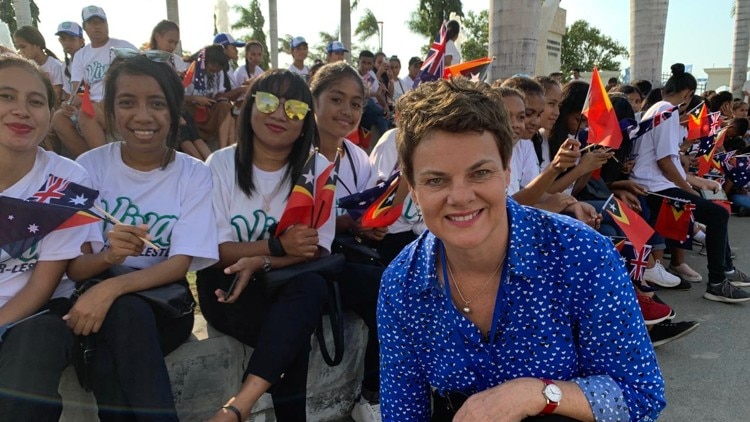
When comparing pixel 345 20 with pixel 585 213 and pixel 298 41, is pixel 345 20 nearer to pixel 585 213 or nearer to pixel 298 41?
pixel 298 41

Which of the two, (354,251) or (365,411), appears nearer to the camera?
(365,411)

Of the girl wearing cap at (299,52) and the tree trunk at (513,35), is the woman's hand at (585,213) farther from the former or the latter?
the girl wearing cap at (299,52)

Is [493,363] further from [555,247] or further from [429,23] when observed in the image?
[429,23]

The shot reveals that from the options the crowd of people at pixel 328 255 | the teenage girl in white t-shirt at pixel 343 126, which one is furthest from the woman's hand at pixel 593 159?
the teenage girl in white t-shirt at pixel 343 126

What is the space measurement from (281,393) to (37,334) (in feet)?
3.34

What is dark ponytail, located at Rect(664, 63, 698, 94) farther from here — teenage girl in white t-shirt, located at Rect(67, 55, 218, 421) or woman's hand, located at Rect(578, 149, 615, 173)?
teenage girl in white t-shirt, located at Rect(67, 55, 218, 421)

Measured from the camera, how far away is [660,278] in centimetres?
500

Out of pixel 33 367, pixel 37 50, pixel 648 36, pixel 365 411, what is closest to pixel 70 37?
pixel 37 50

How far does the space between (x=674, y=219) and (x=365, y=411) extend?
11.5 ft

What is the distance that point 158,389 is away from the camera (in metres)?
2.07

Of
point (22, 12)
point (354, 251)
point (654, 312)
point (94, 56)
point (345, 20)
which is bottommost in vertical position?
point (654, 312)

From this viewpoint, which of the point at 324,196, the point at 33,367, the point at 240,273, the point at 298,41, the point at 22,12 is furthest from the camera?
the point at 22,12

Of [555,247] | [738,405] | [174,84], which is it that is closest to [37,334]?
[174,84]

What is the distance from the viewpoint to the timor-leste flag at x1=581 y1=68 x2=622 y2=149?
3596 mm
